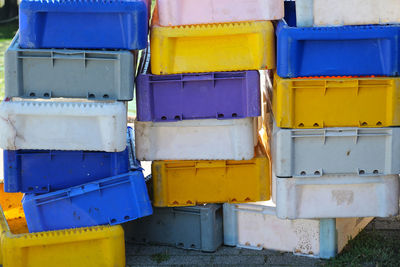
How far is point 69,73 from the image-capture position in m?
4.30

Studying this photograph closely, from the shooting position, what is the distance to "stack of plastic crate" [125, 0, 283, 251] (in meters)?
4.37

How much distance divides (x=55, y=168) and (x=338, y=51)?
1932 mm

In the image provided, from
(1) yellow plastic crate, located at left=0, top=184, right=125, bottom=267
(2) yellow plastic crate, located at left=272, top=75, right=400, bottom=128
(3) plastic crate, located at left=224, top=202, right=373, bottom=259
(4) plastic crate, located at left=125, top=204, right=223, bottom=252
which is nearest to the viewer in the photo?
(2) yellow plastic crate, located at left=272, top=75, right=400, bottom=128

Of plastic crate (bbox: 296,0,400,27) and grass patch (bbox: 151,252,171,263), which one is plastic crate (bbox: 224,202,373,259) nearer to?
grass patch (bbox: 151,252,171,263)

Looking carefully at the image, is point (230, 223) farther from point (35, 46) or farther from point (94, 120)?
point (35, 46)

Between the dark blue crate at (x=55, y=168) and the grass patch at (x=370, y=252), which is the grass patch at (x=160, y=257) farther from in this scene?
the grass patch at (x=370, y=252)

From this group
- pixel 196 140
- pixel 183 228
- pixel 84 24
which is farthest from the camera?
pixel 183 228

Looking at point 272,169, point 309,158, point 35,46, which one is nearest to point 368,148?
point 309,158

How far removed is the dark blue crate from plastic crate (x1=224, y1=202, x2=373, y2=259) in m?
0.92

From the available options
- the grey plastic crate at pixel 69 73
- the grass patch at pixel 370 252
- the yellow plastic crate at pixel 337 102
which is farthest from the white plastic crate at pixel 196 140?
the grass patch at pixel 370 252

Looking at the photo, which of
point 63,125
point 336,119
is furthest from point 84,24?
point 336,119

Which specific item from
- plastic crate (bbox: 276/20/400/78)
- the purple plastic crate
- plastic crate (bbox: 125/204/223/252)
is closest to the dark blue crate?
the purple plastic crate

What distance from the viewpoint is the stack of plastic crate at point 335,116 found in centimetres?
425

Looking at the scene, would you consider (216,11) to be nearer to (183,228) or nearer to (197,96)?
(197,96)
